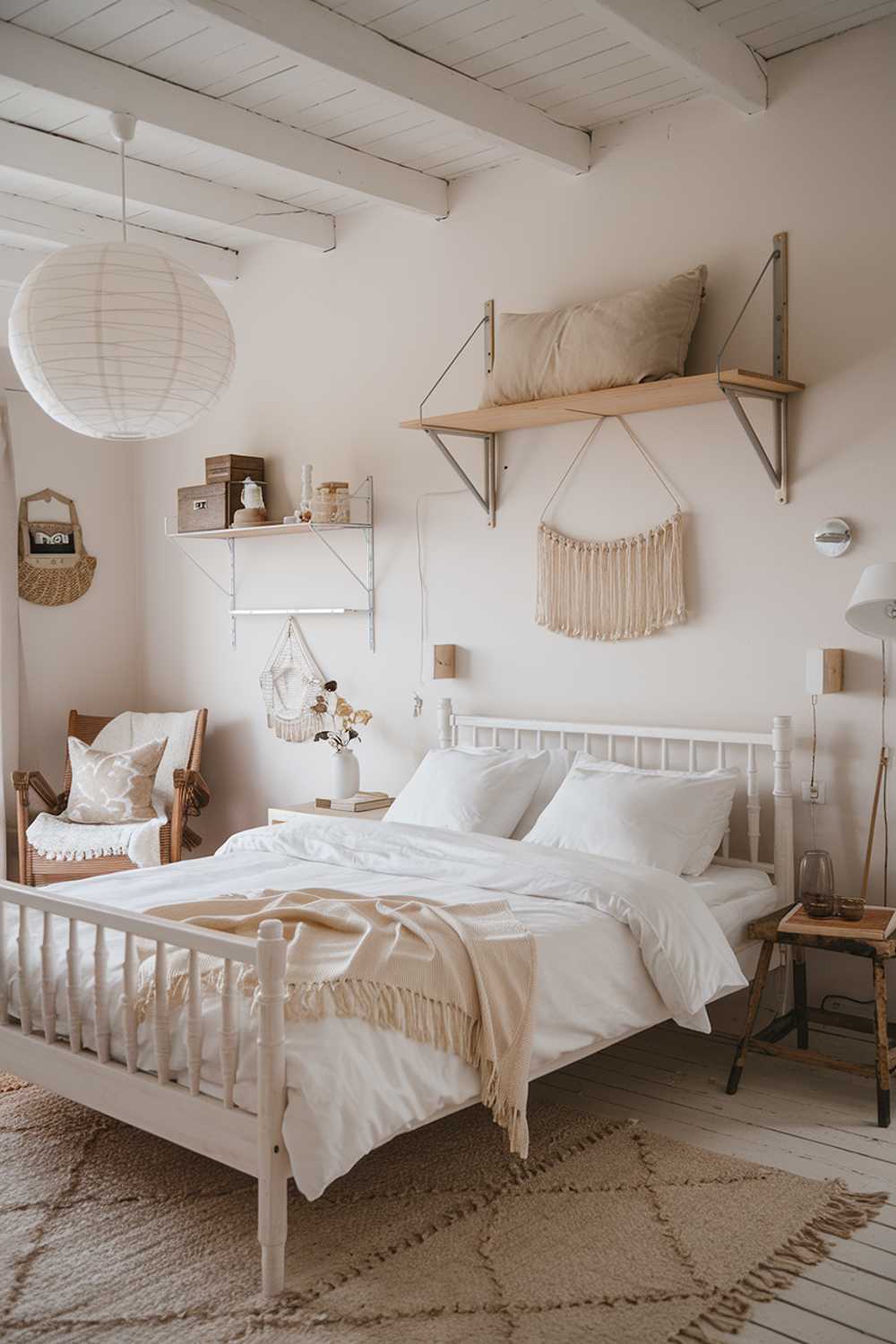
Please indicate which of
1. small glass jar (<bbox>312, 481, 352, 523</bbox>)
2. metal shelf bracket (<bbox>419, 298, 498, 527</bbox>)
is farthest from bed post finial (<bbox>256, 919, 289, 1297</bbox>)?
small glass jar (<bbox>312, 481, 352, 523</bbox>)

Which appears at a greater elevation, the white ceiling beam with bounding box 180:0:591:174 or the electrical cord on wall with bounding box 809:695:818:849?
the white ceiling beam with bounding box 180:0:591:174

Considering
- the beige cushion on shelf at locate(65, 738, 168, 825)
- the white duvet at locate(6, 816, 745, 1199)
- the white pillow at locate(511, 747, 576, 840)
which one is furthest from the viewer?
the beige cushion on shelf at locate(65, 738, 168, 825)

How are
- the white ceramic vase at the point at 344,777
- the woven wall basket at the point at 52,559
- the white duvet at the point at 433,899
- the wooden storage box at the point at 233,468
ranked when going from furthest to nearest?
the woven wall basket at the point at 52,559 < the wooden storage box at the point at 233,468 < the white ceramic vase at the point at 344,777 < the white duvet at the point at 433,899

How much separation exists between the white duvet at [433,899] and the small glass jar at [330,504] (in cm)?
127

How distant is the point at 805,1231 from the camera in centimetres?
256

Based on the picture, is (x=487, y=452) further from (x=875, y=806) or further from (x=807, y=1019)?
(x=807, y=1019)

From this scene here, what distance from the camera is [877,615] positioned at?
3.32m

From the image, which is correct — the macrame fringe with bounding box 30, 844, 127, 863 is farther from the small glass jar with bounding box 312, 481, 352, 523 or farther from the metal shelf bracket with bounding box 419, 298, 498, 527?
the metal shelf bracket with bounding box 419, 298, 498, 527

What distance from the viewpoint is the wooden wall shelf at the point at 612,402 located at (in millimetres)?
3479

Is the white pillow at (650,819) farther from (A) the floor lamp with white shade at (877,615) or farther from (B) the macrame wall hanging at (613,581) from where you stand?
(B) the macrame wall hanging at (613,581)

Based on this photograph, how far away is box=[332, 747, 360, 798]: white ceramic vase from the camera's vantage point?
468 centimetres

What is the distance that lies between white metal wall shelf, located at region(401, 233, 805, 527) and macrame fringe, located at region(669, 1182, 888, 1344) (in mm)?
1958

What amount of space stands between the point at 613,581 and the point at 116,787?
7.47 ft

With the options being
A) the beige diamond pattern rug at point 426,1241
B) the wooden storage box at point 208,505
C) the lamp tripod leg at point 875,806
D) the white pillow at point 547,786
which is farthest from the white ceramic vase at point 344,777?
the lamp tripod leg at point 875,806
